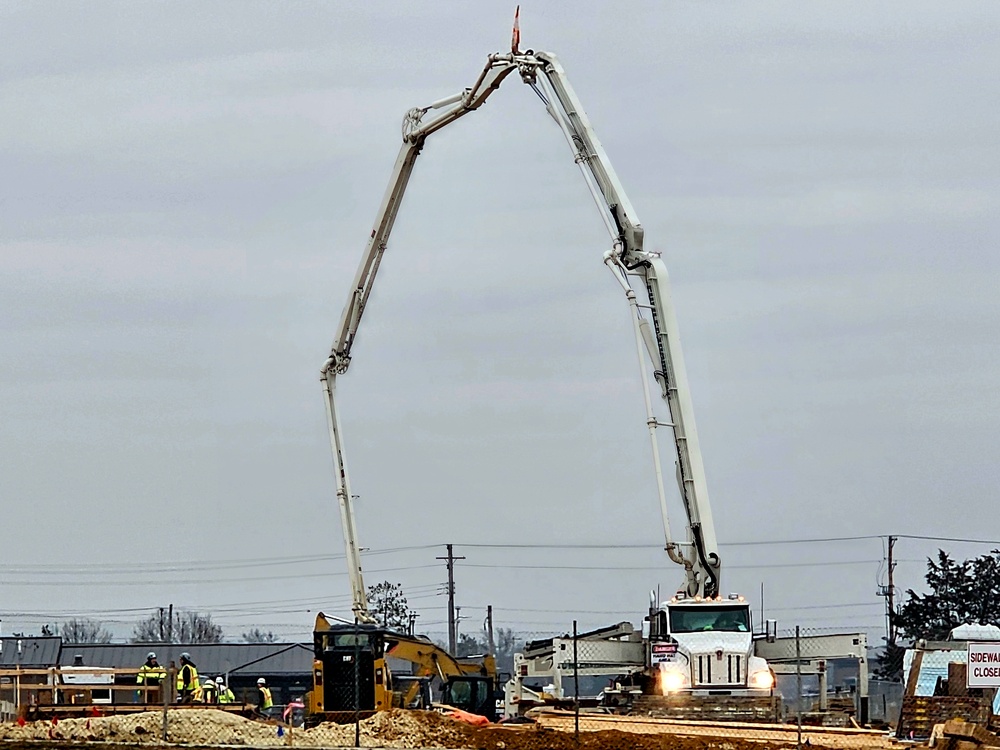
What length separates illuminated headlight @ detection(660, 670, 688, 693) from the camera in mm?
Answer: 37362

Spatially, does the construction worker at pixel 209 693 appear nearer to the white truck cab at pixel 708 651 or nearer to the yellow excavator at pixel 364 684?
the yellow excavator at pixel 364 684

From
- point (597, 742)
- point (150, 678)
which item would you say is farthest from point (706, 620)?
point (150, 678)

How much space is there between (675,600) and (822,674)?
3.61 meters

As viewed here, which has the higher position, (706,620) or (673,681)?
(706,620)

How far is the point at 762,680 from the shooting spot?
37438 mm

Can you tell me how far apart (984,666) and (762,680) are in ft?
24.6

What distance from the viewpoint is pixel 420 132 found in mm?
47625

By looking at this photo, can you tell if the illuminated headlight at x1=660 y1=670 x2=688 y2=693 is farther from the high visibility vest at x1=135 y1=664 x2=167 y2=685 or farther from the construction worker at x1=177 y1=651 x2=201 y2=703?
the high visibility vest at x1=135 y1=664 x2=167 y2=685

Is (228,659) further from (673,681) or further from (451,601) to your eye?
(673,681)

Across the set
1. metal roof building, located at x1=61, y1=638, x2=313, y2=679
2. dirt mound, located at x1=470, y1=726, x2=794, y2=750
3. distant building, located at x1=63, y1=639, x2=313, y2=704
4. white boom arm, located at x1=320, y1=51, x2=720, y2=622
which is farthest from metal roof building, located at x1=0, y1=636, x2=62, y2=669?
dirt mound, located at x1=470, y1=726, x2=794, y2=750

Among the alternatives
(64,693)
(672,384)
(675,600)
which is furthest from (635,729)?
(64,693)

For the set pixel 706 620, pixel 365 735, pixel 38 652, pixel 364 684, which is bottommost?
pixel 365 735

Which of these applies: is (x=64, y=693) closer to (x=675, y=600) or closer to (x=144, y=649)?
(x=675, y=600)

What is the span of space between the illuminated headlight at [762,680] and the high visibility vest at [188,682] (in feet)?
38.1
